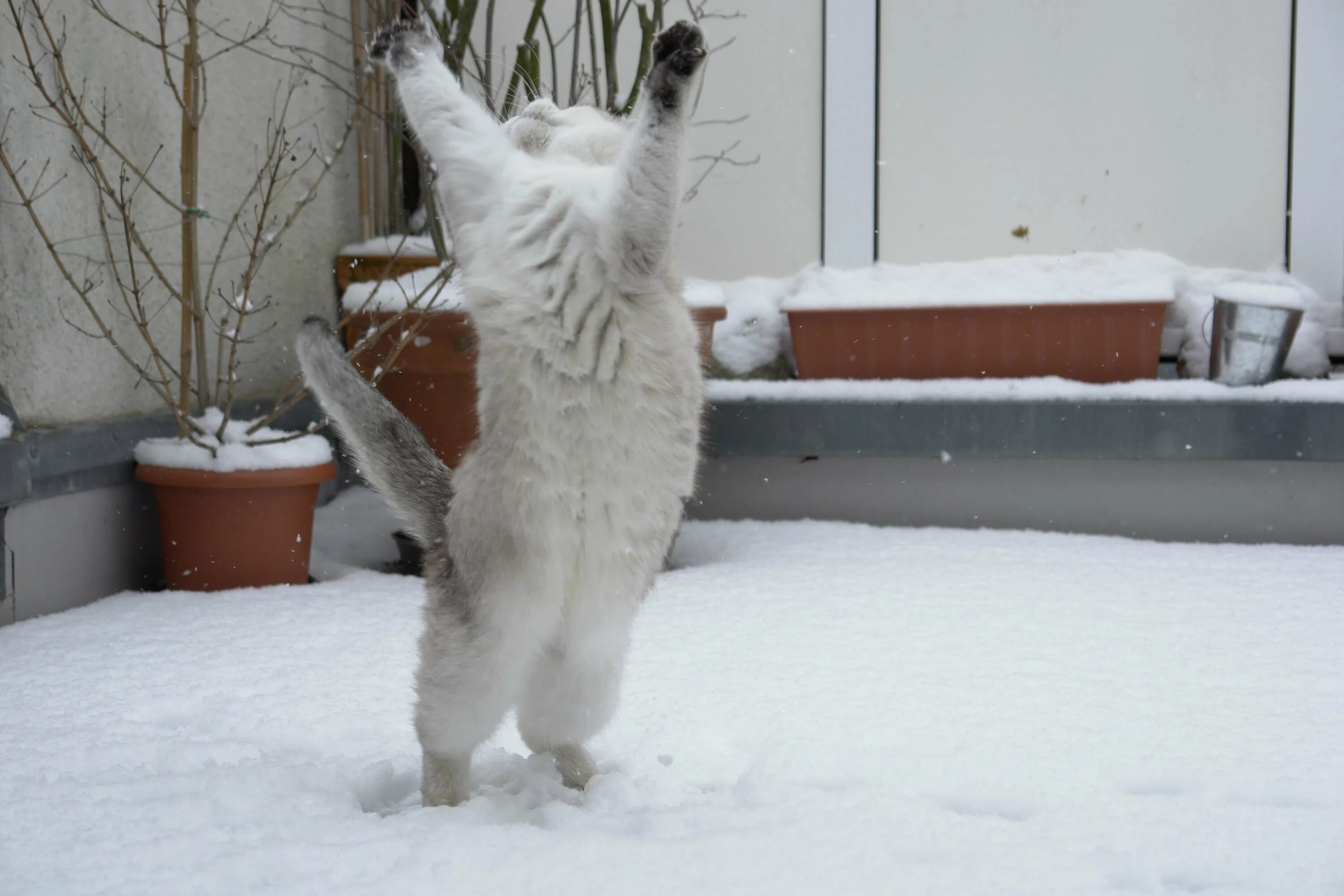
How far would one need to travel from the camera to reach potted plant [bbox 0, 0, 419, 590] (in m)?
2.80

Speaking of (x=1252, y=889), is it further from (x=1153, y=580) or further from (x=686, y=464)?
(x=1153, y=580)

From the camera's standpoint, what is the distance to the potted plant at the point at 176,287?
2.80 metres

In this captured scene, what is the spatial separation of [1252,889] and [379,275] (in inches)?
138

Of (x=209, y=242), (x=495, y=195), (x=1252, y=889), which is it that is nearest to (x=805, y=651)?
(x=1252, y=889)

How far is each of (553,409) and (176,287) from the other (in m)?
2.34

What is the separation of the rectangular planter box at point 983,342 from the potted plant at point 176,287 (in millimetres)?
1670

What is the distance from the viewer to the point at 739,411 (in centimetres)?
386

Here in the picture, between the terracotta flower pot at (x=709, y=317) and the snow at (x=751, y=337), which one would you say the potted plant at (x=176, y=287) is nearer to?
the terracotta flower pot at (x=709, y=317)

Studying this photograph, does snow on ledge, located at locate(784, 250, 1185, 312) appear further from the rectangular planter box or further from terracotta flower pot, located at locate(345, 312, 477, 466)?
terracotta flower pot, located at locate(345, 312, 477, 466)

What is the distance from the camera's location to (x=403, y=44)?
63.7 inches

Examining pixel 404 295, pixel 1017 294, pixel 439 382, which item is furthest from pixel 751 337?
pixel 404 295

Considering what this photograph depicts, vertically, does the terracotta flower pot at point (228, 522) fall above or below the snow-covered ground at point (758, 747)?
above

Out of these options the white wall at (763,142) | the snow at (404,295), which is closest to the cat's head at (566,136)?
the snow at (404,295)

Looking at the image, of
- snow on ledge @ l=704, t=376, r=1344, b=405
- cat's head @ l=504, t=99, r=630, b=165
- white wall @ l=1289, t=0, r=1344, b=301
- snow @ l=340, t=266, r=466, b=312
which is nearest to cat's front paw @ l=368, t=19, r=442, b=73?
cat's head @ l=504, t=99, r=630, b=165
